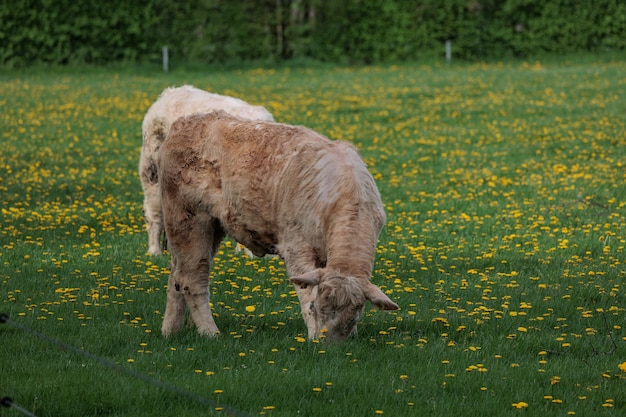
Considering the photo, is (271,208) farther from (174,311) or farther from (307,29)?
(307,29)

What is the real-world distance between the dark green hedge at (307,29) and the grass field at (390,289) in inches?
478

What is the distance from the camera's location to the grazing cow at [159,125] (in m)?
11.9

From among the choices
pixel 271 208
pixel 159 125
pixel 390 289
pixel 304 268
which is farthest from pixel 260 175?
pixel 159 125

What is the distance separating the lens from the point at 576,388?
6.33 m

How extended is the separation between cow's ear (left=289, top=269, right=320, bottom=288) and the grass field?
19.6 inches

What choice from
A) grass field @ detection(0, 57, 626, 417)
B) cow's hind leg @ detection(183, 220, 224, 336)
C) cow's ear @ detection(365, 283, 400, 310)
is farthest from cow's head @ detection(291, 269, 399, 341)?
cow's hind leg @ detection(183, 220, 224, 336)

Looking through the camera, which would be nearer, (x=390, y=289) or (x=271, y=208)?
(x=271, y=208)

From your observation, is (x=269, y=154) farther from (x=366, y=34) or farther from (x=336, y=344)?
(x=366, y=34)

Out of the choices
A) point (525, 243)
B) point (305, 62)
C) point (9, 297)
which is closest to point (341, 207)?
point (9, 297)

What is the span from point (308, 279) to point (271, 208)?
1000 mm

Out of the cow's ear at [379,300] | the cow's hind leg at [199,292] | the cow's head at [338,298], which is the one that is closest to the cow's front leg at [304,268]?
the cow's head at [338,298]

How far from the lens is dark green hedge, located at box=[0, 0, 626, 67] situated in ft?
114

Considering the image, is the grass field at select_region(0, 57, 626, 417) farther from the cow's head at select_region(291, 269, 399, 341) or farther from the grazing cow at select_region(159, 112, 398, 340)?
the grazing cow at select_region(159, 112, 398, 340)

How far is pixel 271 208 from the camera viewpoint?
7.66 meters
